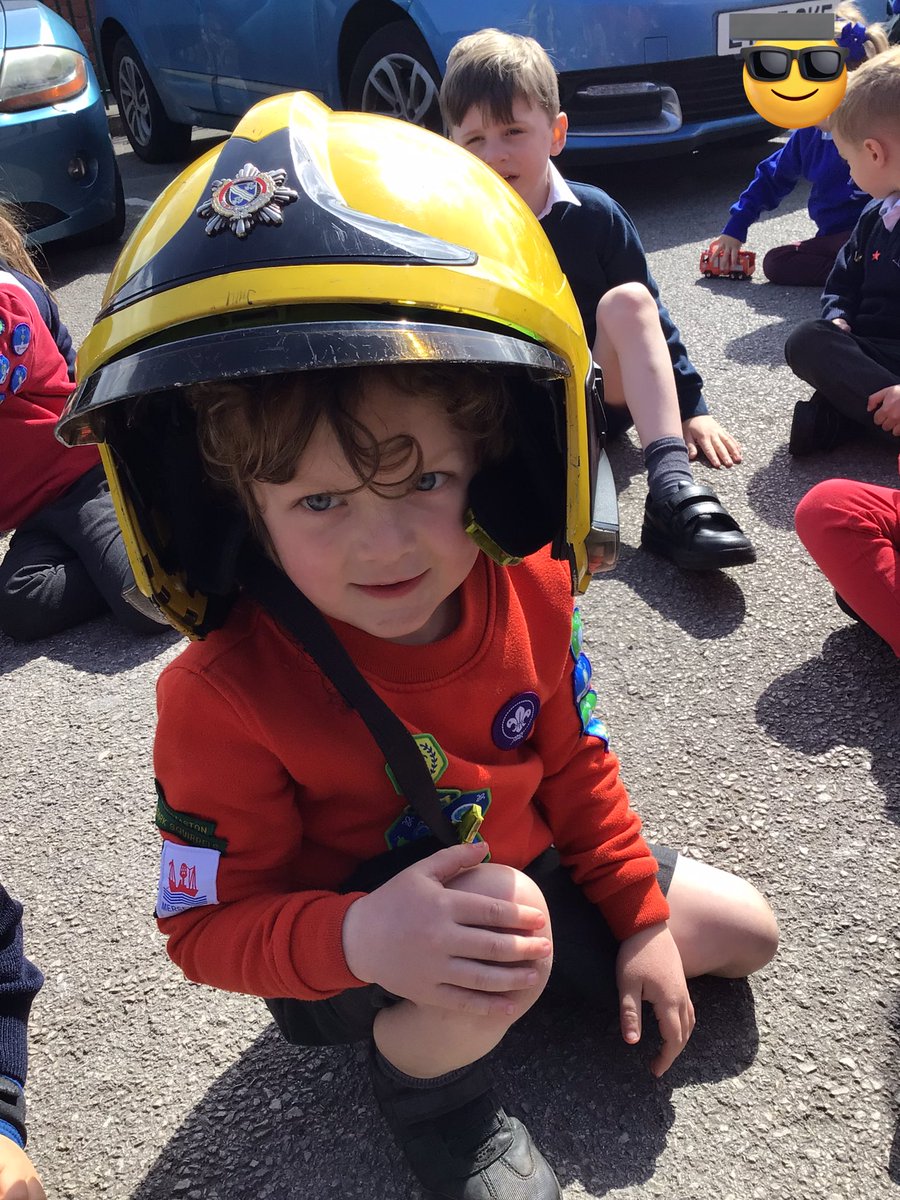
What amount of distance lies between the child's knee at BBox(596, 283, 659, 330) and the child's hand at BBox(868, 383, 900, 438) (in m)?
0.63

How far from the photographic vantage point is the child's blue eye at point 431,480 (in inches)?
53.6

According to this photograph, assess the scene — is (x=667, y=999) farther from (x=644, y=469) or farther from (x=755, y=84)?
(x=755, y=84)

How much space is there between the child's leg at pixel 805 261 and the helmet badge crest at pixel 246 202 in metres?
3.68

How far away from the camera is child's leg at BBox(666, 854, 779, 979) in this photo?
1.73 meters

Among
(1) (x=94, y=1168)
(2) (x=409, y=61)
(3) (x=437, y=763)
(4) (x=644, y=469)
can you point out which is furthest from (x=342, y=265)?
(2) (x=409, y=61)

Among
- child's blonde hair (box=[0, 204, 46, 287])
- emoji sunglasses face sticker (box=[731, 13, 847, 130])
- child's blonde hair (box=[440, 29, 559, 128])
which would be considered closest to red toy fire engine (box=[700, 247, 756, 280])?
emoji sunglasses face sticker (box=[731, 13, 847, 130])

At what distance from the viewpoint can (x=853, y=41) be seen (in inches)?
165

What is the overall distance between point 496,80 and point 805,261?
1.75 m

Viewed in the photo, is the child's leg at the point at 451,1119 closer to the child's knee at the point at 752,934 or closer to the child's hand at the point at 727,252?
the child's knee at the point at 752,934

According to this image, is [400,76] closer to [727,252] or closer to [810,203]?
[727,252]

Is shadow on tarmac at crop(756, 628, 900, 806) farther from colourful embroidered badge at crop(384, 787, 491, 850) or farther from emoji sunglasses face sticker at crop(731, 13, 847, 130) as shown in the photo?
emoji sunglasses face sticker at crop(731, 13, 847, 130)

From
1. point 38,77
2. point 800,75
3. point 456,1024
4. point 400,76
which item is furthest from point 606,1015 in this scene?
point 38,77

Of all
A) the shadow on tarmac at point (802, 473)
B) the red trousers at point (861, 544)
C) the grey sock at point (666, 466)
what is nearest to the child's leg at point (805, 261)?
the shadow on tarmac at point (802, 473)

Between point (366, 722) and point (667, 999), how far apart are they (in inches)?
24.1
